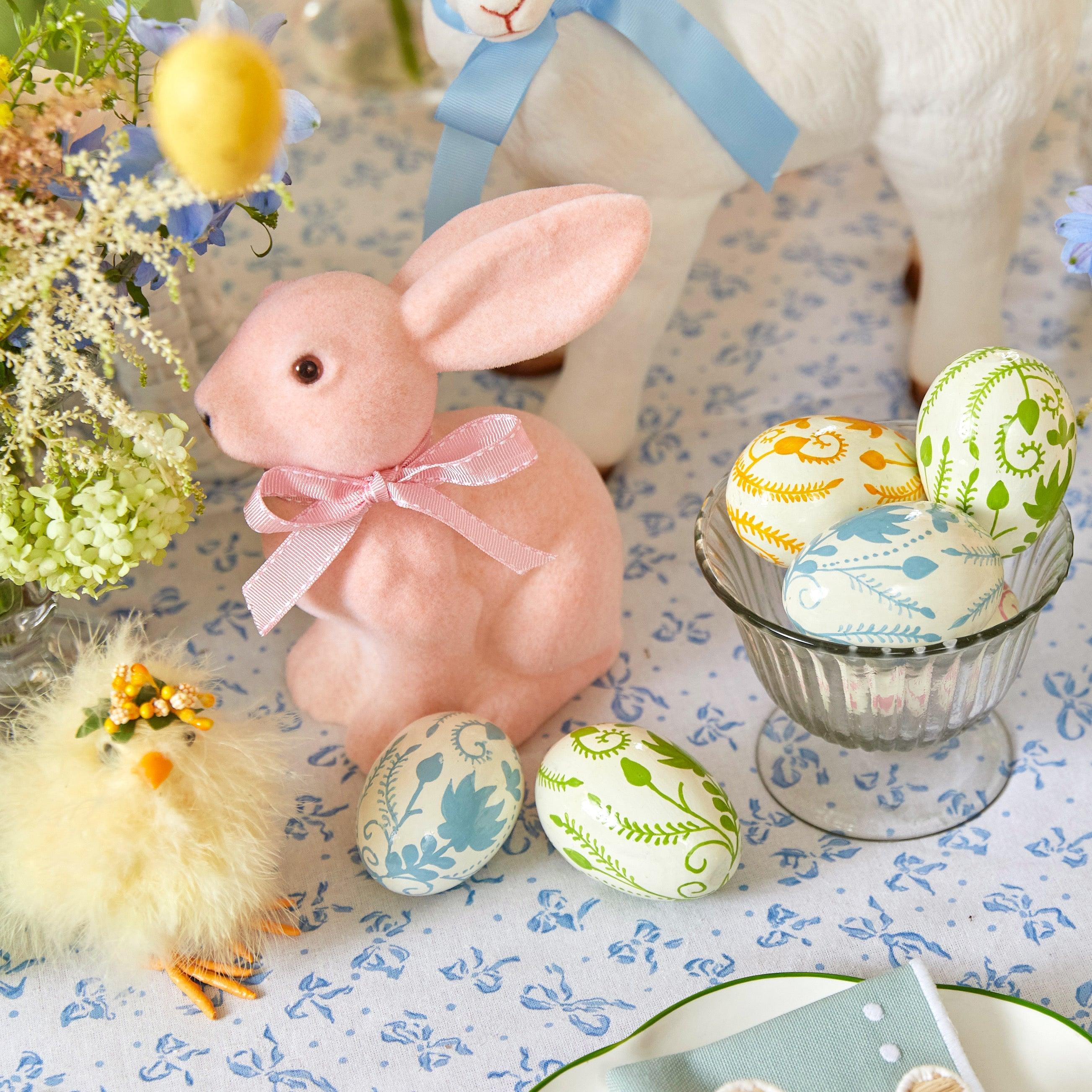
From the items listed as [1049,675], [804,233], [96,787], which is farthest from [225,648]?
[804,233]

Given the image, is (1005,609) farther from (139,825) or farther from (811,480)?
(139,825)

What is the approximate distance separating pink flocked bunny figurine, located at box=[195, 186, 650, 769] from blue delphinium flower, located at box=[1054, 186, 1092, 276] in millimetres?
232

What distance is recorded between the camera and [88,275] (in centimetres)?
52

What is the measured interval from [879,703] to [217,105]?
1.49 ft

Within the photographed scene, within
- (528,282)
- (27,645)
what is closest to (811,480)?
(528,282)

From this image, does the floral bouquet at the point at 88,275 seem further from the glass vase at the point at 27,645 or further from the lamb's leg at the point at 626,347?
the lamb's leg at the point at 626,347

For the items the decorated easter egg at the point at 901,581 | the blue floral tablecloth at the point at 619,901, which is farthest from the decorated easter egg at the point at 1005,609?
the blue floral tablecloth at the point at 619,901

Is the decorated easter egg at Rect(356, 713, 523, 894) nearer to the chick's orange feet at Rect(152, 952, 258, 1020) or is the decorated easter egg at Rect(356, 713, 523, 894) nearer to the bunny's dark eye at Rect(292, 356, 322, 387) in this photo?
the chick's orange feet at Rect(152, 952, 258, 1020)

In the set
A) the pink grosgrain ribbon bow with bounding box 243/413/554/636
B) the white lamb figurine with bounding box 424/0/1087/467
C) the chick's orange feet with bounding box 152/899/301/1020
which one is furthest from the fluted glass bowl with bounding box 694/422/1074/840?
the chick's orange feet with bounding box 152/899/301/1020

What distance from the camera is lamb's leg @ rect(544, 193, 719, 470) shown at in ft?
2.74

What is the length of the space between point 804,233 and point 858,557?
0.68 meters

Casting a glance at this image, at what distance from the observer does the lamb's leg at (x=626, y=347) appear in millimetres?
835

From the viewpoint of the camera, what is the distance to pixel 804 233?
1179mm

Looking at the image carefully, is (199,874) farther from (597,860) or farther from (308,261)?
(308,261)
